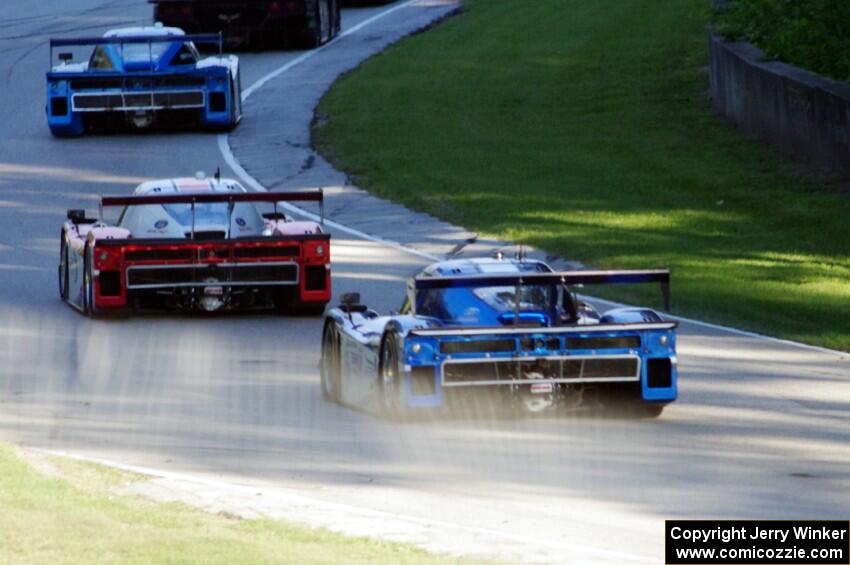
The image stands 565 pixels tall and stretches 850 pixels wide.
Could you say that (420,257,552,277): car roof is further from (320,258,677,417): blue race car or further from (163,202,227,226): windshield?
(163,202,227,226): windshield

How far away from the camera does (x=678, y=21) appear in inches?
1881

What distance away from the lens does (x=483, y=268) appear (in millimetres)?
14641

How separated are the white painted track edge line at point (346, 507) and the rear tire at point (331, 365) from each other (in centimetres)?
269

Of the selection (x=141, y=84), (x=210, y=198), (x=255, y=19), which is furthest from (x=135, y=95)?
(x=210, y=198)

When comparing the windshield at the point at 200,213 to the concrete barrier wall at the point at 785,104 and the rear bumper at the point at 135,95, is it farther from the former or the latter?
the rear bumper at the point at 135,95

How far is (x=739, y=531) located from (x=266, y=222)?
10.7 m

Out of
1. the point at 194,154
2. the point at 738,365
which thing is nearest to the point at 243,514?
the point at 738,365

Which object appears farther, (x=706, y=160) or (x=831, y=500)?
(x=706, y=160)

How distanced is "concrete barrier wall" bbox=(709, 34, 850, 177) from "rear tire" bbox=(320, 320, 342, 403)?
14986mm

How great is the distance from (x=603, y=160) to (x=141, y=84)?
7.81 metres

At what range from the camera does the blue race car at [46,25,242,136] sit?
3177 cm

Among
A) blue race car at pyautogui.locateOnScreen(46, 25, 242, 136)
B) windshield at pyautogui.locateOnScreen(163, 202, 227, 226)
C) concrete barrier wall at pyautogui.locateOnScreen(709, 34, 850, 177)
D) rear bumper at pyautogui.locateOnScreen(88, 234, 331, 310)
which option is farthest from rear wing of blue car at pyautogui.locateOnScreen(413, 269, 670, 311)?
blue race car at pyautogui.locateOnScreen(46, 25, 242, 136)

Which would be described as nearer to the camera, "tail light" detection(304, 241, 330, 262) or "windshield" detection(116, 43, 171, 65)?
"tail light" detection(304, 241, 330, 262)

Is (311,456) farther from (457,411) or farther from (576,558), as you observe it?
(576,558)
